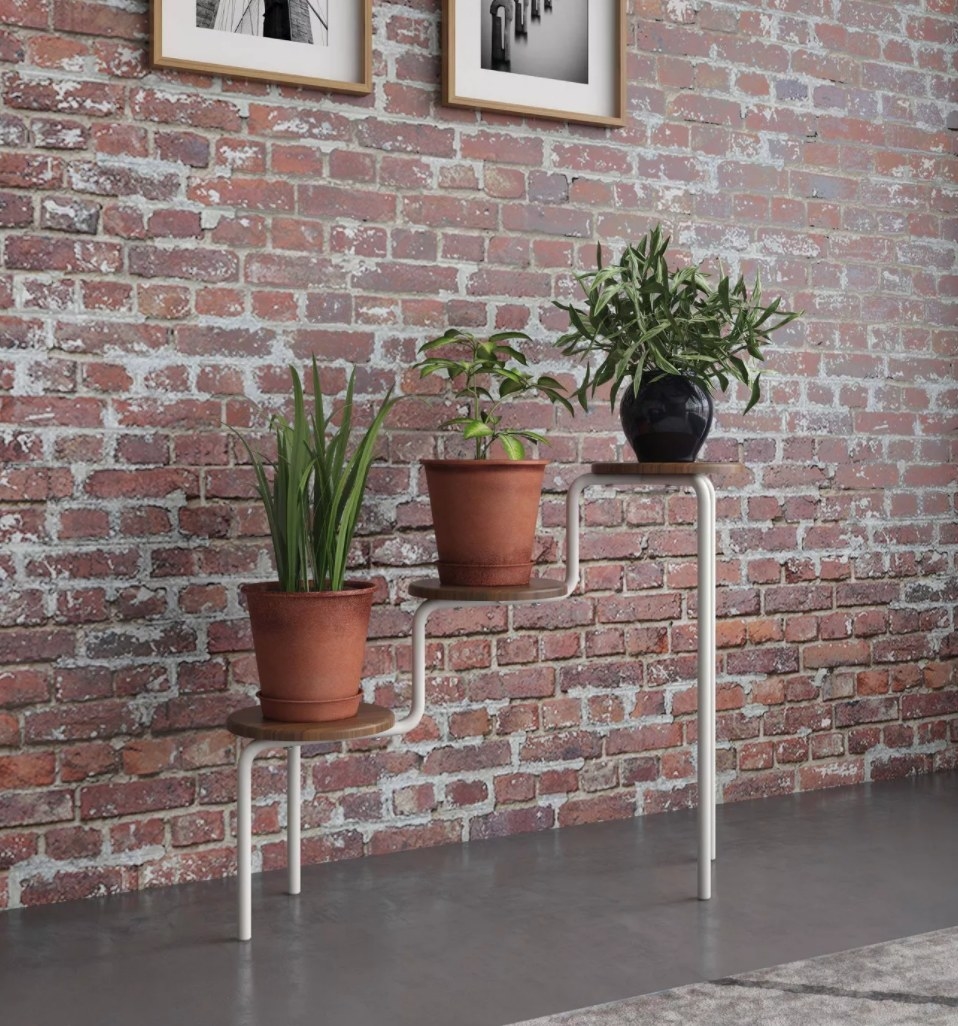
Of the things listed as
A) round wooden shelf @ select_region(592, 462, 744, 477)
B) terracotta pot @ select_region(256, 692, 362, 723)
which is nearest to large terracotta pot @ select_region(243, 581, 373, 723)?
terracotta pot @ select_region(256, 692, 362, 723)

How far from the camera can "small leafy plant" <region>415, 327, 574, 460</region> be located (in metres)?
2.57

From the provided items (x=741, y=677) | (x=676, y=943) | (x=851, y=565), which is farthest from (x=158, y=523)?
(x=851, y=565)

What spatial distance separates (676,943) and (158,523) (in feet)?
4.12

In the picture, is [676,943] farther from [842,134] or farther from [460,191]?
[842,134]

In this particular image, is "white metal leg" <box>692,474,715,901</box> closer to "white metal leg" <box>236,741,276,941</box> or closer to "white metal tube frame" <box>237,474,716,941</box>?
"white metal tube frame" <box>237,474,716,941</box>

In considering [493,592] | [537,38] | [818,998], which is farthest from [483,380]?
[818,998]

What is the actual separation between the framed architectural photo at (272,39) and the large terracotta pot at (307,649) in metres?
1.08

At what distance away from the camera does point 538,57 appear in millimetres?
2947

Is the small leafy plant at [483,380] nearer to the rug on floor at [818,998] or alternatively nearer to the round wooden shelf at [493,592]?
the round wooden shelf at [493,592]

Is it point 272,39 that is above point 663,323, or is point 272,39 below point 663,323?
above

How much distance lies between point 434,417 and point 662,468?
58 cm

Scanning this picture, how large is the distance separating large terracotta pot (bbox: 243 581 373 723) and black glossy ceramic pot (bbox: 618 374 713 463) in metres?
0.67

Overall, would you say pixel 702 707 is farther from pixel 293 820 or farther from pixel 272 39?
pixel 272 39

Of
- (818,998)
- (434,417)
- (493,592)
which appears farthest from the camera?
(434,417)
